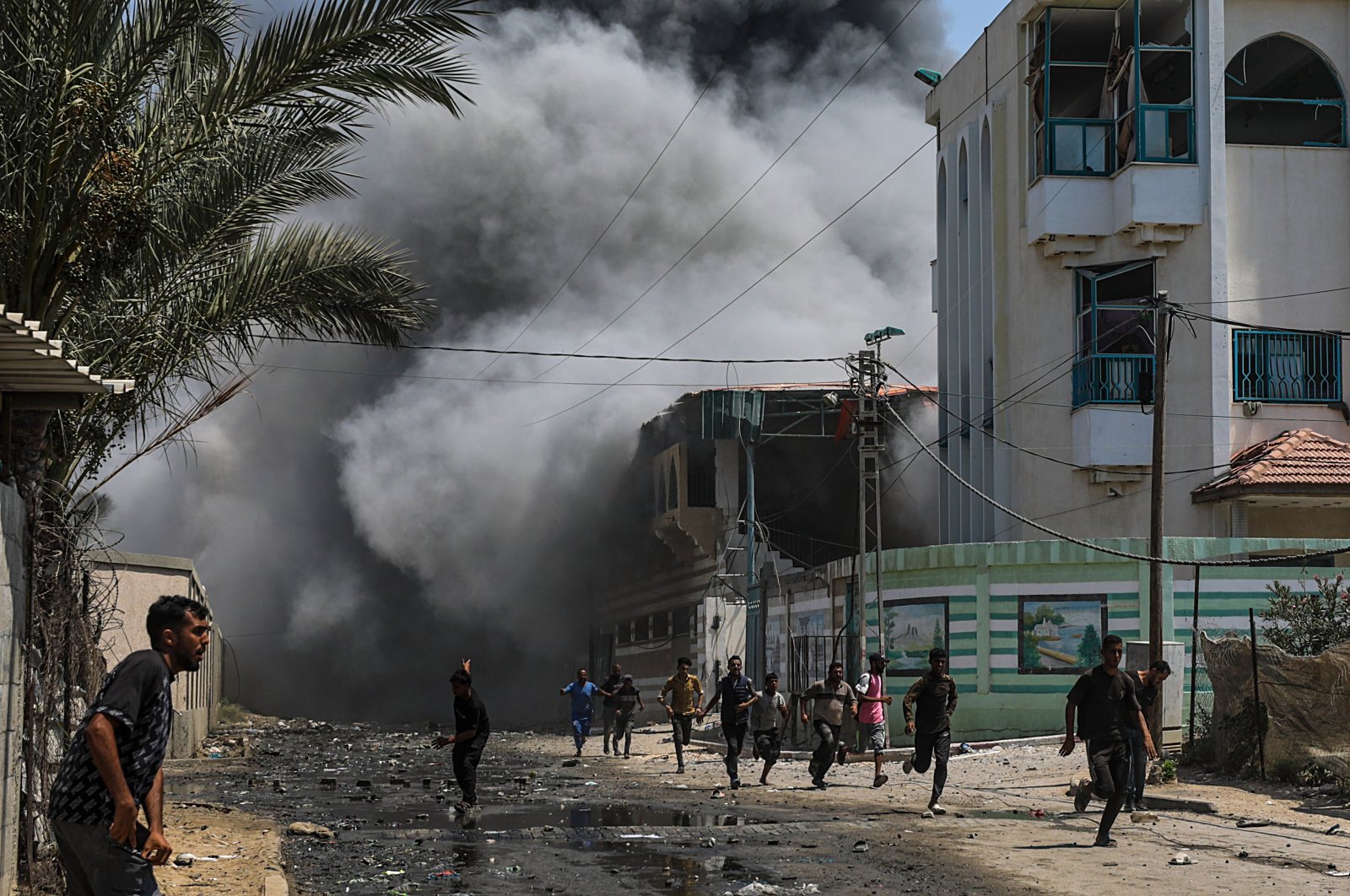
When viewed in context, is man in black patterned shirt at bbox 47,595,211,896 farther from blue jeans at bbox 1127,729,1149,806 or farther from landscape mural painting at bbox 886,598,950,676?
landscape mural painting at bbox 886,598,950,676

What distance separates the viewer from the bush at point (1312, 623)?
53.8 ft

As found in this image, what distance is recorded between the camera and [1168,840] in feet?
37.0

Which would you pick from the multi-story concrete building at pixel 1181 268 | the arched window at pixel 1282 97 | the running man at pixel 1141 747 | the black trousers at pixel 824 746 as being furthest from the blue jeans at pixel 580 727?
the arched window at pixel 1282 97

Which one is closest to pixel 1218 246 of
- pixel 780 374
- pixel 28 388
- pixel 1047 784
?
pixel 1047 784

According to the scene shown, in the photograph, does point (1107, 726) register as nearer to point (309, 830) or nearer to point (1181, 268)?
point (309, 830)

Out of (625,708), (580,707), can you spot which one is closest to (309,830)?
(580,707)

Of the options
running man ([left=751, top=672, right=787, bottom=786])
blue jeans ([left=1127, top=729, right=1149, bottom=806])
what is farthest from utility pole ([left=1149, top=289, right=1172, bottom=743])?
running man ([left=751, top=672, right=787, bottom=786])

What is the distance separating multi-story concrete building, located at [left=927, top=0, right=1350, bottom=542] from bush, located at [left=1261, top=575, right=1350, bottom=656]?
249 inches

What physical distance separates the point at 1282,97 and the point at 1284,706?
49.1 feet

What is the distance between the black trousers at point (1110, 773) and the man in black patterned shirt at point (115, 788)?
24.1ft

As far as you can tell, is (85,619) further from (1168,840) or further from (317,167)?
(1168,840)

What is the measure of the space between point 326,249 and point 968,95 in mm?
20377

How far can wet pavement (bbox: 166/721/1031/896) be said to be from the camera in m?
9.10

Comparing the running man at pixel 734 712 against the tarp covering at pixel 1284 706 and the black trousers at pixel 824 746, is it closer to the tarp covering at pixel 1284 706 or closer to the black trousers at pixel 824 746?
the black trousers at pixel 824 746
